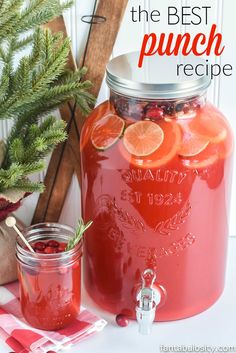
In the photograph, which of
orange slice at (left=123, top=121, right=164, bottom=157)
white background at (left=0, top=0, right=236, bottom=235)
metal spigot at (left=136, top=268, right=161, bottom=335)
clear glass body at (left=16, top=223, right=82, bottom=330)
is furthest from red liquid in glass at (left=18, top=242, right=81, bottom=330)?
white background at (left=0, top=0, right=236, bottom=235)

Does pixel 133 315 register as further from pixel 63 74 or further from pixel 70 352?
pixel 63 74

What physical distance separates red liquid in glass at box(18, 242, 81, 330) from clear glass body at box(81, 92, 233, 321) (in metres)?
0.07

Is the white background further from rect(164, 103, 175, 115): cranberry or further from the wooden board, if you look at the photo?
rect(164, 103, 175, 115): cranberry

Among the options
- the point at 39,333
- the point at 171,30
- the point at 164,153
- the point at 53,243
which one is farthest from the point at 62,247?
the point at 171,30

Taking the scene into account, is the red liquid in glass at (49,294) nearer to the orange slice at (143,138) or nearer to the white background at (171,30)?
the orange slice at (143,138)

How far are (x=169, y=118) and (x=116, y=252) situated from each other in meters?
0.24

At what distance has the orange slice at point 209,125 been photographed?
1.00 metres

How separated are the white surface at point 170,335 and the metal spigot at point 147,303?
0.03 meters

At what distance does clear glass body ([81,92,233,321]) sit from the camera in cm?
98

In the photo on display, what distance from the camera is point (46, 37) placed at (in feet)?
3.21

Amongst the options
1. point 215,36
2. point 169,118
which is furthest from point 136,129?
point 215,36

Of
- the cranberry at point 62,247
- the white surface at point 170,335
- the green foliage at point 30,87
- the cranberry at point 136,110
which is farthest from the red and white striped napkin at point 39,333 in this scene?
the cranberry at point 136,110

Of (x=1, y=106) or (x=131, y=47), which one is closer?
(x=1, y=106)

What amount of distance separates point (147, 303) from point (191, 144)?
0.82 feet
